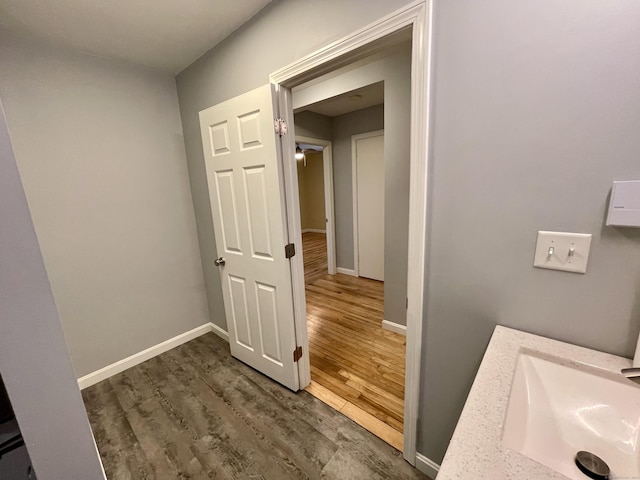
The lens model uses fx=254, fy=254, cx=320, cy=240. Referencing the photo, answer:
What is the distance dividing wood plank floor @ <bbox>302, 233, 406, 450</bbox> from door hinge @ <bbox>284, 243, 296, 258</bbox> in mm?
1009

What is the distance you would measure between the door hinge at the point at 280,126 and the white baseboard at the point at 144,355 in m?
1.94

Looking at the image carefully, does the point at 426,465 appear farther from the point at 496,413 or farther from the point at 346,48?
the point at 346,48

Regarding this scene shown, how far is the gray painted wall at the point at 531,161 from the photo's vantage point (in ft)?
2.24

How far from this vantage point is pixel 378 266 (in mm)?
3697

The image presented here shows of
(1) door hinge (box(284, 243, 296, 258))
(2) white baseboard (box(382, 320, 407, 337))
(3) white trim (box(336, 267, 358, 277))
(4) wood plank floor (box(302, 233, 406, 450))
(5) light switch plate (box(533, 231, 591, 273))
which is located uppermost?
(5) light switch plate (box(533, 231, 591, 273))

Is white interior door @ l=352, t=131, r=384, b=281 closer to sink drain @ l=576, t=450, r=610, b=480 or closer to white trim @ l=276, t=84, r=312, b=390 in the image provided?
white trim @ l=276, t=84, r=312, b=390

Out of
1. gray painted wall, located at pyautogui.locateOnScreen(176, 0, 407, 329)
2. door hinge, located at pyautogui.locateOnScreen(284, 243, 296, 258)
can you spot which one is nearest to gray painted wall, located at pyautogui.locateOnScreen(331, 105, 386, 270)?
gray painted wall, located at pyautogui.locateOnScreen(176, 0, 407, 329)

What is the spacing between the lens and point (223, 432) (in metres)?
1.52

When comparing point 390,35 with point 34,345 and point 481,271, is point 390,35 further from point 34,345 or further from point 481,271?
point 34,345

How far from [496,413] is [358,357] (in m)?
1.66

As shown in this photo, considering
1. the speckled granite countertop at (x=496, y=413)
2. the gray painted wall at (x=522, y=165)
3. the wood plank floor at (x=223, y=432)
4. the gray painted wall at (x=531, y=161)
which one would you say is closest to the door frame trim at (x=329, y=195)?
the wood plank floor at (x=223, y=432)

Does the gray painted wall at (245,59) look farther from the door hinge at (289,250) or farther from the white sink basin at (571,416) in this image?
the white sink basin at (571,416)

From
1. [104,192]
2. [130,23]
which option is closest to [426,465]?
[104,192]

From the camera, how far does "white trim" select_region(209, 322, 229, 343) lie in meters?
2.45
